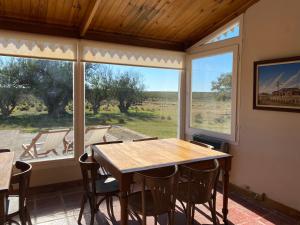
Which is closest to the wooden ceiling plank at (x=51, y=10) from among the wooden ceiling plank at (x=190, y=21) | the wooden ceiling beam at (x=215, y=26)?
the wooden ceiling plank at (x=190, y=21)

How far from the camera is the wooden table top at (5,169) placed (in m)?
1.79

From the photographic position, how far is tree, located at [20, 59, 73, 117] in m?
3.58

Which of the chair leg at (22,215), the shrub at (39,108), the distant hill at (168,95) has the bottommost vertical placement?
the chair leg at (22,215)

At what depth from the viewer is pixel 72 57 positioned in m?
3.65

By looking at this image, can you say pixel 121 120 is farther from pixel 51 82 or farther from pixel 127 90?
pixel 51 82

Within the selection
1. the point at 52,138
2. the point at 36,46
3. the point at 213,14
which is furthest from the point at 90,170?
the point at 213,14

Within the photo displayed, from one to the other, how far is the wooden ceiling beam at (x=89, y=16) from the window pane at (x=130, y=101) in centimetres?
56

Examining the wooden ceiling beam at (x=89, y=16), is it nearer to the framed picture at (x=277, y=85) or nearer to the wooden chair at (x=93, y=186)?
the wooden chair at (x=93, y=186)

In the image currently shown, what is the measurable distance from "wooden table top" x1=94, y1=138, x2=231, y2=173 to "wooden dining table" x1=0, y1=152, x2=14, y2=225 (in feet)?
2.76

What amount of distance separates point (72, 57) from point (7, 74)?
904 millimetres

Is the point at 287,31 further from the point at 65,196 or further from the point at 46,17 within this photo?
the point at 65,196

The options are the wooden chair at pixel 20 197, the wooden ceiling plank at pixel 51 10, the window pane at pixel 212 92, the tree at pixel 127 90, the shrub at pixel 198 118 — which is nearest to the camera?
the wooden chair at pixel 20 197

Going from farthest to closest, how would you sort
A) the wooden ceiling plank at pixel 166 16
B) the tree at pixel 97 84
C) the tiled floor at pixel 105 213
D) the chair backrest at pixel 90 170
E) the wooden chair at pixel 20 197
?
the tree at pixel 97 84, the wooden ceiling plank at pixel 166 16, the tiled floor at pixel 105 213, the chair backrest at pixel 90 170, the wooden chair at pixel 20 197

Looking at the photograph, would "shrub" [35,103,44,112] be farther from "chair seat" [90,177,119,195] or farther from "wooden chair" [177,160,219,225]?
"wooden chair" [177,160,219,225]
